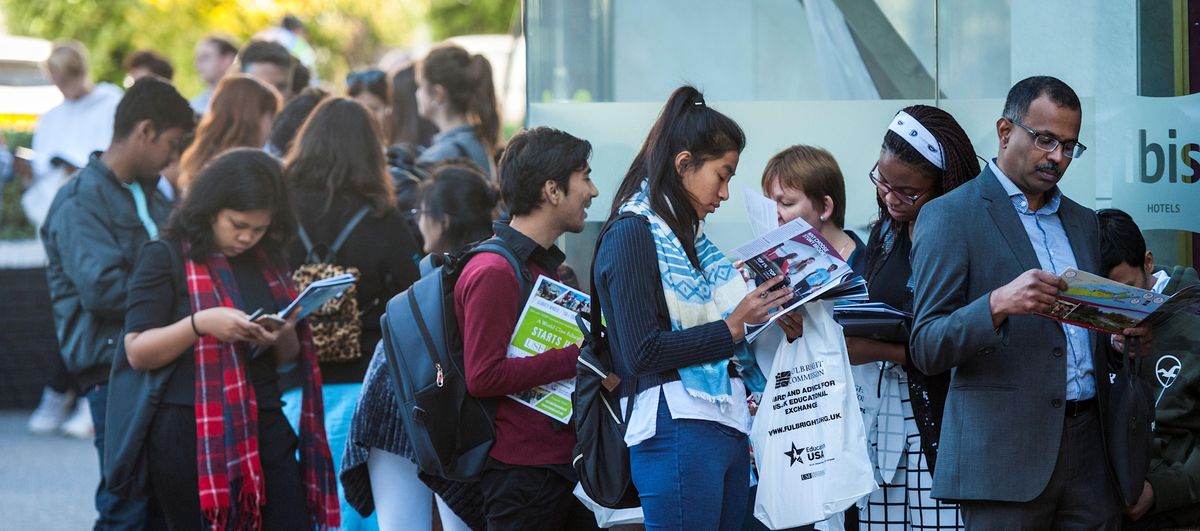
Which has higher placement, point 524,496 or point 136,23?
point 136,23

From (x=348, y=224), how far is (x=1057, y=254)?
342cm

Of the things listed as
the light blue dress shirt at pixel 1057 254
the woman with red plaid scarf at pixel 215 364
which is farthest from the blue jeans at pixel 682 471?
the woman with red plaid scarf at pixel 215 364

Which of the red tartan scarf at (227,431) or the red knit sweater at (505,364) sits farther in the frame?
the red tartan scarf at (227,431)

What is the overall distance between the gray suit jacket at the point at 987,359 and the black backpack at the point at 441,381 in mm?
1347

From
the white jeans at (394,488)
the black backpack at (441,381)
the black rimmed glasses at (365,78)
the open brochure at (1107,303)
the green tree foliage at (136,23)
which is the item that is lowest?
the white jeans at (394,488)

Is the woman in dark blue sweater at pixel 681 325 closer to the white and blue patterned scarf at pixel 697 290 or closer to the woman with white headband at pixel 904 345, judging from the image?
the white and blue patterned scarf at pixel 697 290

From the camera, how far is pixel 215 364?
17.8 ft

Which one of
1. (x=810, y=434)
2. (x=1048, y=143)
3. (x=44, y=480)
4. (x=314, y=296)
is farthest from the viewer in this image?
(x=44, y=480)

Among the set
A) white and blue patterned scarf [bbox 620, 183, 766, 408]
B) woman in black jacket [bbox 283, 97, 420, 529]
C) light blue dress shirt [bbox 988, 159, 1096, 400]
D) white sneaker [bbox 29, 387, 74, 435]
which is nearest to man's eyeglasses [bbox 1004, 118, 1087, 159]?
light blue dress shirt [bbox 988, 159, 1096, 400]

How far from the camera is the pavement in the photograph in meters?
8.50

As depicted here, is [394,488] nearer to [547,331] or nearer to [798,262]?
[547,331]

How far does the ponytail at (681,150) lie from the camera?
13.4 ft

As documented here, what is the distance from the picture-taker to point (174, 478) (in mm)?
5391

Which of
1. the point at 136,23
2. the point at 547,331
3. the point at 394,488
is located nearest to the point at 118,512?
the point at 394,488
